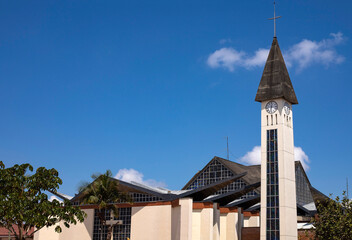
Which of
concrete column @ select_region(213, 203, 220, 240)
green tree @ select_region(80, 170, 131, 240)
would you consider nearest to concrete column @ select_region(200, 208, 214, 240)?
concrete column @ select_region(213, 203, 220, 240)

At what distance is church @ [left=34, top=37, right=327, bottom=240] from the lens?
44844mm

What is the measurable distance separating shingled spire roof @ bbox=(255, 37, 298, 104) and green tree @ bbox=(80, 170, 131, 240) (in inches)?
652

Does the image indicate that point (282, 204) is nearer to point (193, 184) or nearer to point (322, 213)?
point (322, 213)

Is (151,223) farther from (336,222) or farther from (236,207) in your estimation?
(336,222)

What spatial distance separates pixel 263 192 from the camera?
45594 millimetres

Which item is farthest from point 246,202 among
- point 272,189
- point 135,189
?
point 135,189

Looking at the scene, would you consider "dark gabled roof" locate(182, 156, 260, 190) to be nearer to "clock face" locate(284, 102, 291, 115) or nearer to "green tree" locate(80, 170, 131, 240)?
"clock face" locate(284, 102, 291, 115)

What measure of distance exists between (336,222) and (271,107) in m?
12.2

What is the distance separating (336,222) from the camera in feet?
139

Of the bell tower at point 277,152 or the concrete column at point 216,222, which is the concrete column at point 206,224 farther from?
the bell tower at point 277,152

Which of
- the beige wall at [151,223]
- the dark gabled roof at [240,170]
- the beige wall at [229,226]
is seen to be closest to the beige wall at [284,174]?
the beige wall at [229,226]

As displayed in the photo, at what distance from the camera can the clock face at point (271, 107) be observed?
47031 millimetres

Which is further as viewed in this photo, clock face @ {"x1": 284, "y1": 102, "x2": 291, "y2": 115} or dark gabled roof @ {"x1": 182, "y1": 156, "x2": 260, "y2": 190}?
dark gabled roof @ {"x1": 182, "y1": 156, "x2": 260, "y2": 190}

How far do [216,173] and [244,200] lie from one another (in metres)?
12.6
